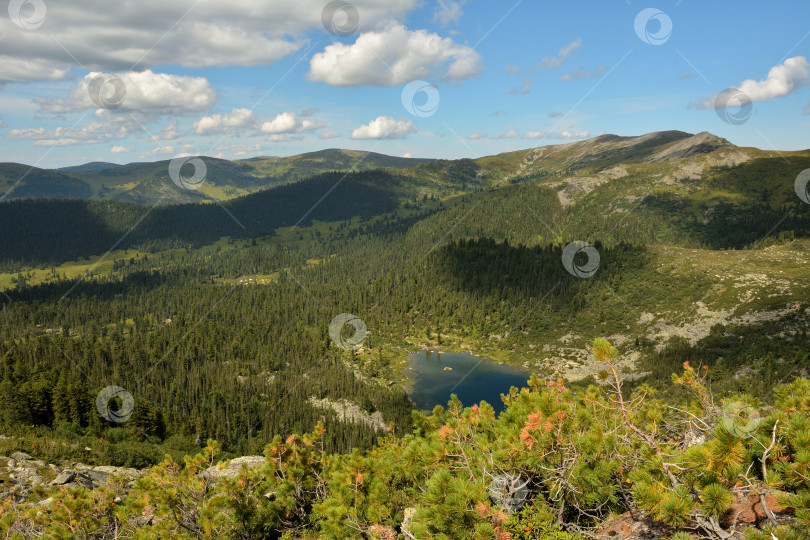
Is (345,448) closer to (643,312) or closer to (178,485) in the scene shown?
(178,485)

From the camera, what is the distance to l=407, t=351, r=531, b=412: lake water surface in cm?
11488

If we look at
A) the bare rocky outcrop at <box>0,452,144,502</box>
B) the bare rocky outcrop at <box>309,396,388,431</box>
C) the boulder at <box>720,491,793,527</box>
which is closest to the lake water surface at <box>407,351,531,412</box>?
the bare rocky outcrop at <box>309,396,388,431</box>

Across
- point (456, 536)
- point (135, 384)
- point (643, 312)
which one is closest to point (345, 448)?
point (135, 384)

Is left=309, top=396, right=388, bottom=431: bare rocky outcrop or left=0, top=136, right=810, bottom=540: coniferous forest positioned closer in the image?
left=0, top=136, right=810, bottom=540: coniferous forest

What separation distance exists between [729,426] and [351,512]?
41.1 feet

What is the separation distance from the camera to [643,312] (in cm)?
13800

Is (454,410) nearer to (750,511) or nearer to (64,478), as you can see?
(750,511)

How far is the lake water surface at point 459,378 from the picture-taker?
377 ft

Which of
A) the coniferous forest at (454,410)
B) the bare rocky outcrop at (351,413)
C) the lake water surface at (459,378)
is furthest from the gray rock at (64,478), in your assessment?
the lake water surface at (459,378)

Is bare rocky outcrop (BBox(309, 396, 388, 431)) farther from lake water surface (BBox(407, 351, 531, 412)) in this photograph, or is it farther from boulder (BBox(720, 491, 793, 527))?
boulder (BBox(720, 491, 793, 527))

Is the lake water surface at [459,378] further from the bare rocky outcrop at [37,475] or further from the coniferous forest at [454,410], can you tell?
the bare rocky outcrop at [37,475]

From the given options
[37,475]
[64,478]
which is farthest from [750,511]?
[37,475]

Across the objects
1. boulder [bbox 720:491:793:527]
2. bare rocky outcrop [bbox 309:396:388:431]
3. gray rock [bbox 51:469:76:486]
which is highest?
boulder [bbox 720:491:793:527]

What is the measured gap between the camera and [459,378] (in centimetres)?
12731
